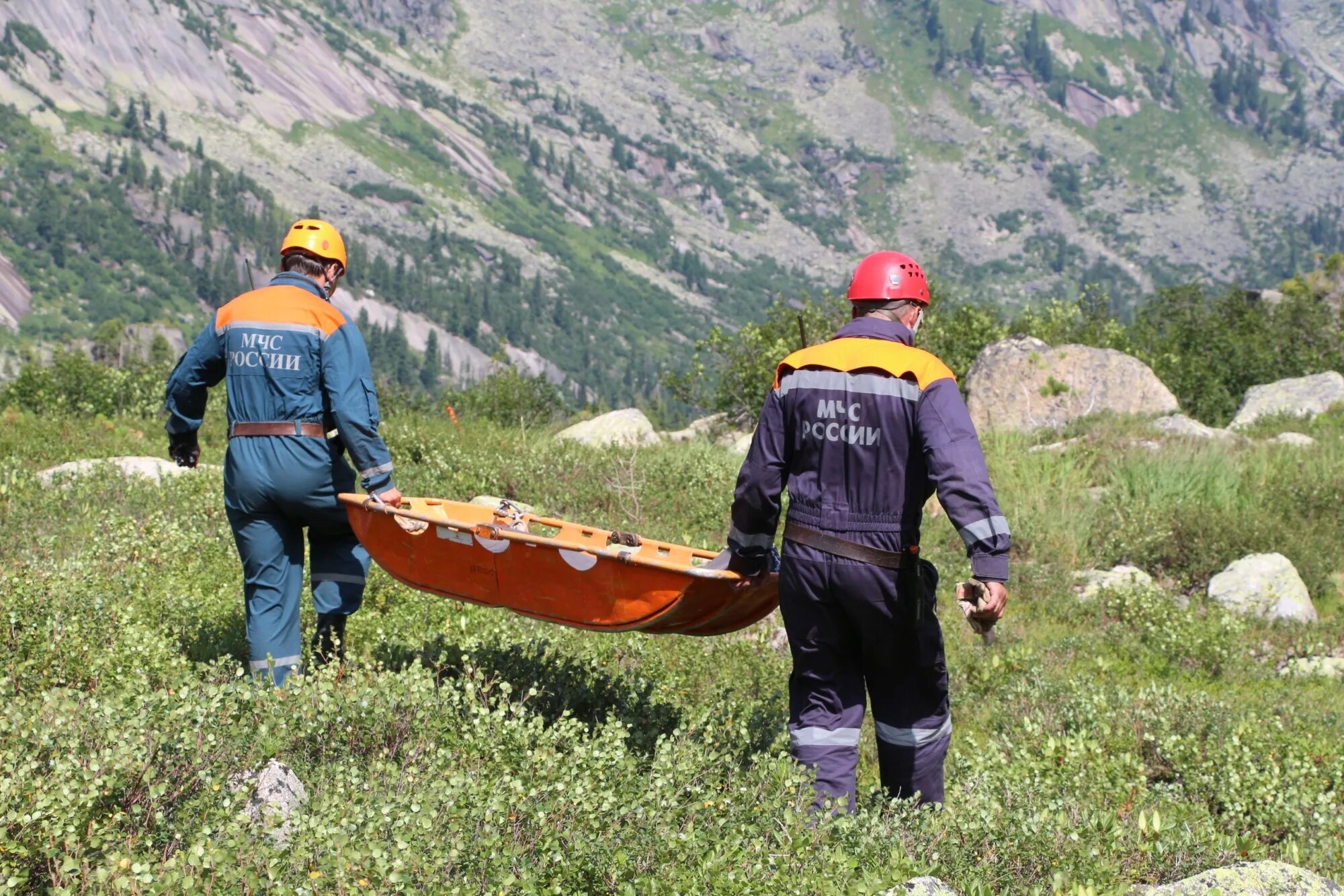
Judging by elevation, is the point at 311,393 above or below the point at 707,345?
above

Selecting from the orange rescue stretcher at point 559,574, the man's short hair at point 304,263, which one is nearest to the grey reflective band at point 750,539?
the orange rescue stretcher at point 559,574

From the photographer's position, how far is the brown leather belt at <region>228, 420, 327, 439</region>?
5965mm

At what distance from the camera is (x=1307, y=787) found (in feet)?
20.4

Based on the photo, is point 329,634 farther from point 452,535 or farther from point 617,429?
point 617,429

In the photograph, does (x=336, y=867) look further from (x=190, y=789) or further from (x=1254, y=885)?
(x=1254, y=885)

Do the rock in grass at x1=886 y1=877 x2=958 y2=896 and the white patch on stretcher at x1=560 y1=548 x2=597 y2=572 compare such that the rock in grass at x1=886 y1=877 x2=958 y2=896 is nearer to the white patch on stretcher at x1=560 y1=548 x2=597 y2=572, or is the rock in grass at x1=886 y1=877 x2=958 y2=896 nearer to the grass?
the grass

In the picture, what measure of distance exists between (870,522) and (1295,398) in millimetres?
21767

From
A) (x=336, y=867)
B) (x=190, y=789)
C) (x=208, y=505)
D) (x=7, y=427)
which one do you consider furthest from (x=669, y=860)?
(x=7, y=427)

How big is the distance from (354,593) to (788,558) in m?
2.74

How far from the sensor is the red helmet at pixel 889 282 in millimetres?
5051

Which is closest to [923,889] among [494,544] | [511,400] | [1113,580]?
[494,544]

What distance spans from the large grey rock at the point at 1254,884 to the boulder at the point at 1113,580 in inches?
256

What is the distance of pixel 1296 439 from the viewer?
58.6 ft

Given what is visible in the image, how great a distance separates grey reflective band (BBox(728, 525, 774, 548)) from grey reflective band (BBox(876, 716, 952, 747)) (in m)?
0.94
